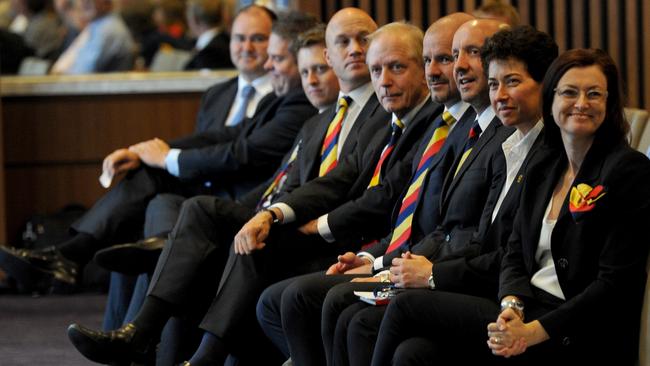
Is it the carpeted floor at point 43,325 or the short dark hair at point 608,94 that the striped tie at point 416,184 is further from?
the carpeted floor at point 43,325

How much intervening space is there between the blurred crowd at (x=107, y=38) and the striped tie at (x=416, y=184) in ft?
12.9

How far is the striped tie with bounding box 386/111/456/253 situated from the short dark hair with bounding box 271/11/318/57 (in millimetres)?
1628

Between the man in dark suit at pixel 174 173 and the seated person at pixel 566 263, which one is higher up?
the seated person at pixel 566 263

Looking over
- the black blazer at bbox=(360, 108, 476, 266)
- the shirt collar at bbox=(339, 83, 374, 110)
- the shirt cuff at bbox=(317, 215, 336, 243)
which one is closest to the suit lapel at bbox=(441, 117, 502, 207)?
the black blazer at bbox=(360, 108, 476, 266)

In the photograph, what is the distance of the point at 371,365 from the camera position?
3756 mm

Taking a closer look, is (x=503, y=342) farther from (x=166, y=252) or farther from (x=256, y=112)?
(x=256, y=112)

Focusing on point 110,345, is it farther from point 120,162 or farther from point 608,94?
point 608,94

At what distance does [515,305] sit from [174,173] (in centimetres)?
292

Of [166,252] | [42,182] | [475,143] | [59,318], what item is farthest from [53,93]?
[475,143]

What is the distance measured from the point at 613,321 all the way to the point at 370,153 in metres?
1.69

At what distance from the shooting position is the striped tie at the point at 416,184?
174 inches

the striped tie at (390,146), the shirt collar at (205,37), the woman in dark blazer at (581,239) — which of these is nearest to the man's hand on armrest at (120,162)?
the striped tie at (390,146)

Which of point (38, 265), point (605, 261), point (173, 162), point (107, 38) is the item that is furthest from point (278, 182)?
point (107, 38)

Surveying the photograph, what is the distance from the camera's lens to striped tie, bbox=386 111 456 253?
4.41m
